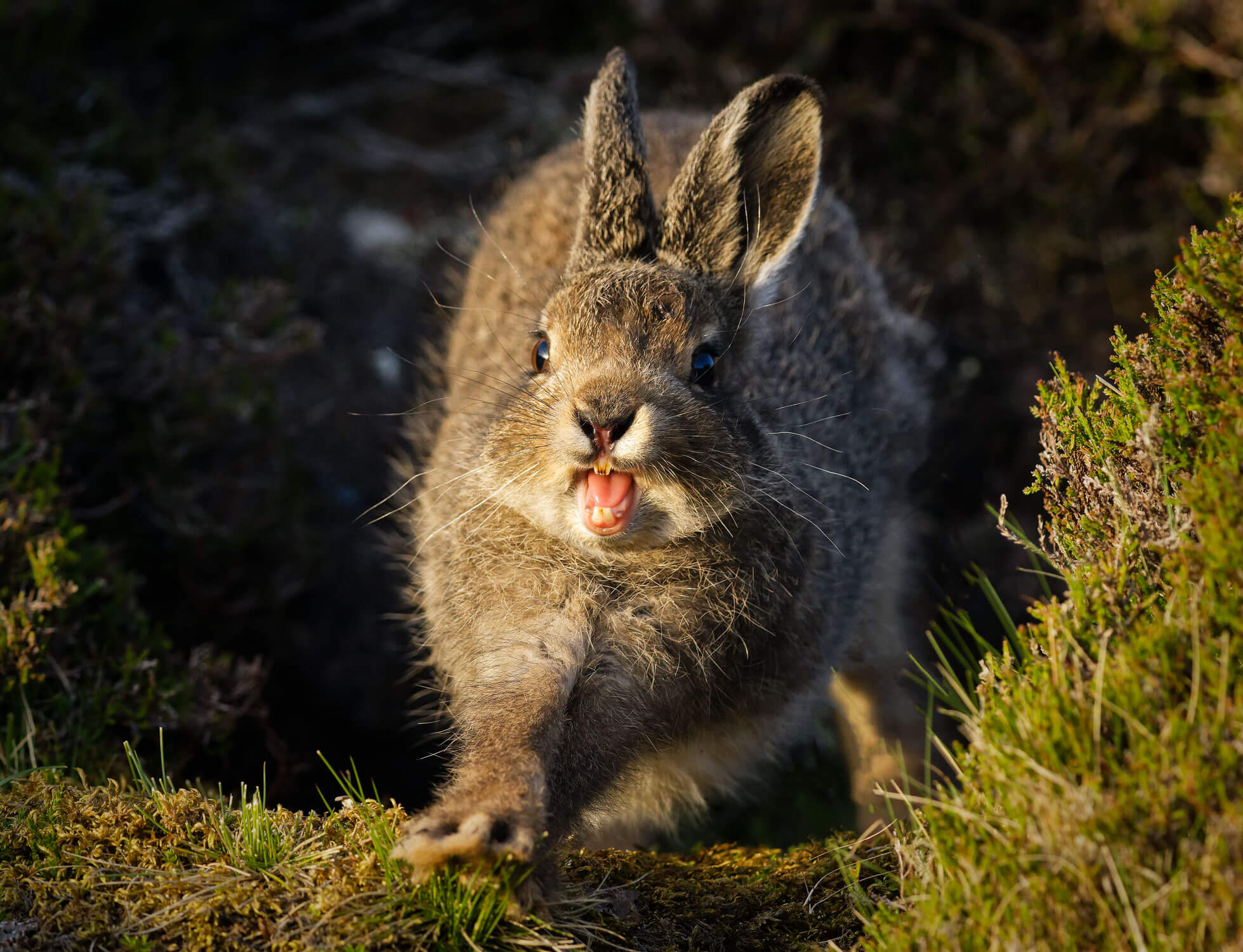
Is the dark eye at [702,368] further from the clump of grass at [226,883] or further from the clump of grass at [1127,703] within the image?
the clump of grass at [226,883]

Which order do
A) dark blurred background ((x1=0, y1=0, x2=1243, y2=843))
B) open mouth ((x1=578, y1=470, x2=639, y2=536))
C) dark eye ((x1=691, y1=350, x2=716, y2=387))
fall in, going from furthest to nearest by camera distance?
dark blurred background ((x1=0, y1=0, x2=1243, y2=843)) < dark eye ((x1=691, y1=350, x2=716, y2=387)) < open mouth ((x1=578, y1=470, x2=639, y2=536))

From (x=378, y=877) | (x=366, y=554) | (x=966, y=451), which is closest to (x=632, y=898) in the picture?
(x=378, y=877)

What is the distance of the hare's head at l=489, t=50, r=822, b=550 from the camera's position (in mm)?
3355

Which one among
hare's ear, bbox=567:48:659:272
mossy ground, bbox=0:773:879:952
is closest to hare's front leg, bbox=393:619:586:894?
mossy ground, bbox=0:773:879:952

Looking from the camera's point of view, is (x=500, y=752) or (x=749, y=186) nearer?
(x=500, y=752)

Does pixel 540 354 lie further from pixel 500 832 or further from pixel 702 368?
pixel 500 832

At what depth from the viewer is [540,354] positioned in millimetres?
3994

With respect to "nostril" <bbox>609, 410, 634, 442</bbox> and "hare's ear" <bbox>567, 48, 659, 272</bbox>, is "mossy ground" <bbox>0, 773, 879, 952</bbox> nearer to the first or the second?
"nostril" <bbox>609, 410, 634, 442</bbox>

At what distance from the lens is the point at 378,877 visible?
115 inches

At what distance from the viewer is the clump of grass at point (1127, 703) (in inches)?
92.2

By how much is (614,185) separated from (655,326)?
736mm

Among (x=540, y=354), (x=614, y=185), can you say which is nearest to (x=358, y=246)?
(x=614, y=185)

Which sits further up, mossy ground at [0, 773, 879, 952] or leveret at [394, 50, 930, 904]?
leveret at [394, 50, 930, 904]

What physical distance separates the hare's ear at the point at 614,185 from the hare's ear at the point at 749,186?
108 millimetres
